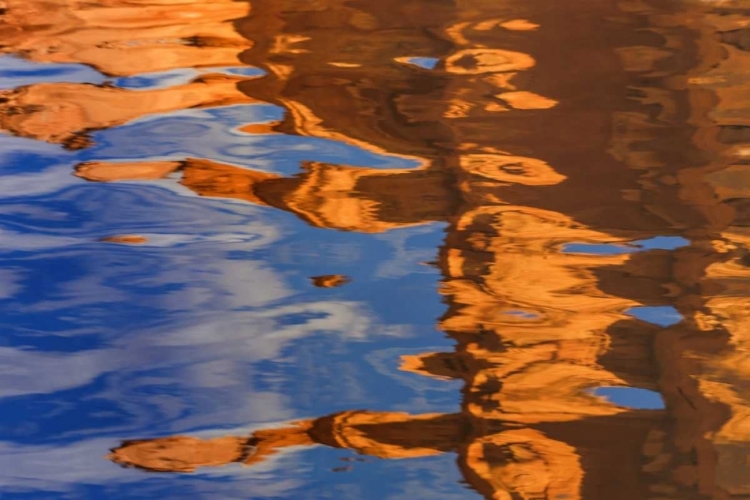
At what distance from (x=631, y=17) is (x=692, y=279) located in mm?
768

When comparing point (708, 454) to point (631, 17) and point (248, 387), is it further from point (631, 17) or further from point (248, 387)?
point (631, 17)

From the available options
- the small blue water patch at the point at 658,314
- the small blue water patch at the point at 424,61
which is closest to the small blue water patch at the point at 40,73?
the small blue water patch at the point at 424,61

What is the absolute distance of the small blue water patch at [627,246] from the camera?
979 mm

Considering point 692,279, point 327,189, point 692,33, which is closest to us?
point 692,279

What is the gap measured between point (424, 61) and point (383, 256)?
58 centimetres

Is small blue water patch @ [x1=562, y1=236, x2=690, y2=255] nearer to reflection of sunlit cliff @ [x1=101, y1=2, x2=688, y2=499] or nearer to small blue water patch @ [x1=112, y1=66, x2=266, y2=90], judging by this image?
reflection of sunlit cliff @ [x1=101, y1=2, x2=688, y2=499]

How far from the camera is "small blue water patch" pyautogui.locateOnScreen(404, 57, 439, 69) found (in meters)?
1.43

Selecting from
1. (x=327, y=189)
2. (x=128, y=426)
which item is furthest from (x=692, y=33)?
(x=128, y=426)

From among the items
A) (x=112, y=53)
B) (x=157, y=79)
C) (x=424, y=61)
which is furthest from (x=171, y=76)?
(x=424, y=61)

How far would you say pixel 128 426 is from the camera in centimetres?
75

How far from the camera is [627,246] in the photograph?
→ 99 cm

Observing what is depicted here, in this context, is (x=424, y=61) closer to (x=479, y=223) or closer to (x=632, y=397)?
(x=479, y=223)

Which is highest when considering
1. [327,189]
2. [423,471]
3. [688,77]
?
[688,77]

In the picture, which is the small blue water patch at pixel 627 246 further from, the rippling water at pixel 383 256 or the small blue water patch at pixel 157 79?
the small blue water patch at pixel 157 79
